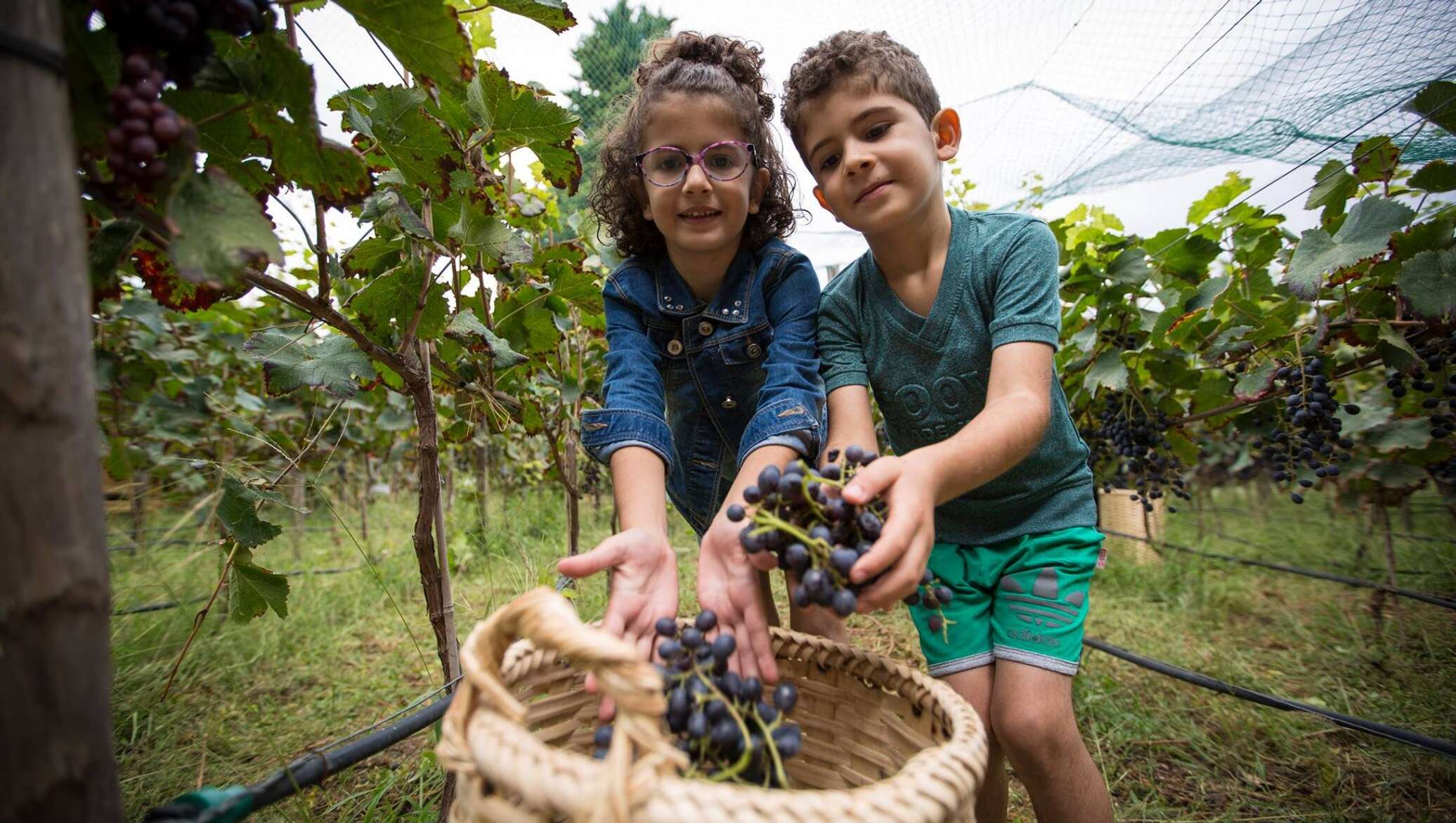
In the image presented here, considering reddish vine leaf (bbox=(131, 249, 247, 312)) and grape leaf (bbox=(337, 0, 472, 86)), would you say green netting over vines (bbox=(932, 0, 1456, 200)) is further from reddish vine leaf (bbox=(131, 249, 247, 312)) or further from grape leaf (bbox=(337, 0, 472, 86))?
reddish vine leaf (bbox=(131, 249, 247, 312))

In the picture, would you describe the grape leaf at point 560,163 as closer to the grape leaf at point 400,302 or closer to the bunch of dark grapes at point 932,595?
the grape leaf at point 400,302

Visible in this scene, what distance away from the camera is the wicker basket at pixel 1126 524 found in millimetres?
4789

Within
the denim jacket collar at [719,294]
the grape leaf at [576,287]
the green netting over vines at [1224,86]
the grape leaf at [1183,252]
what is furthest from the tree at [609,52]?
the grape leaf at [1183,252]

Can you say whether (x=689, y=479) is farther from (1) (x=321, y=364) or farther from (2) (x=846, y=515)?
(2) (x=846, y=515)

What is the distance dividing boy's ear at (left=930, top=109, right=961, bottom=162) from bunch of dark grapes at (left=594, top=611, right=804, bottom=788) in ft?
3.94

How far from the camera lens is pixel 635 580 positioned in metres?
1.09

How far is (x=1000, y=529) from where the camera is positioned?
5.09 ft

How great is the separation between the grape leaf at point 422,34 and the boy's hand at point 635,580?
0.70 m

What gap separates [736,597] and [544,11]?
3.34ft

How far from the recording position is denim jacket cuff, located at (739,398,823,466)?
4.44ft

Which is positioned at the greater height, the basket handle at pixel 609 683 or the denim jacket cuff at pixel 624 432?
the denim jacket cuff at pixel 624 432

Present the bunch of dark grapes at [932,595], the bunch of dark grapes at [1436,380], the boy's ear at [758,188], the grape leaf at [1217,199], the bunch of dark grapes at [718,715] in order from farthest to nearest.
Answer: the grape leaf at [1217,199] → the bunch of dark grapes at [1436,380] → the boy's ear at [758,188] → the bunch of dark grapes at [932,595] → the bunch of dark grapes at [718,715]

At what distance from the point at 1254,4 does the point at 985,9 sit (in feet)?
4.83

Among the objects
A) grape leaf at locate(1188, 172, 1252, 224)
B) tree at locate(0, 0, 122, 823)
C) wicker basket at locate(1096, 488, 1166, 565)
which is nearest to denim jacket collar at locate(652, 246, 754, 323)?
tree at locate(0, 0, 122, 823)
